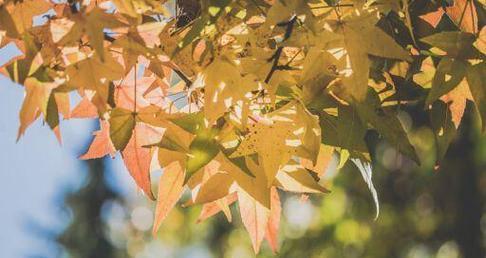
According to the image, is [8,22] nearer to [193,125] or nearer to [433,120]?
[193,125]

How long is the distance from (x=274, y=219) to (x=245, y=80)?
210mm

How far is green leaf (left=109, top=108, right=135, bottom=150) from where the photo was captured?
0.77 metres

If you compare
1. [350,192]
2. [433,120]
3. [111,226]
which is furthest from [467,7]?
[111,226]

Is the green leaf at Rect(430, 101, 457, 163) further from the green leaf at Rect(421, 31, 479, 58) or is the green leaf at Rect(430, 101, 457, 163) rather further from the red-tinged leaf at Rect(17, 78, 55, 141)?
the red-tinged leaf at Rect(17, 78, 55, 141)

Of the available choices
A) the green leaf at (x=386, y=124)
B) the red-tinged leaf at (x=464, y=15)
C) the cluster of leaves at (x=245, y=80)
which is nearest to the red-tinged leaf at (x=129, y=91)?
the cluster of leaves at (x=245, y=80)

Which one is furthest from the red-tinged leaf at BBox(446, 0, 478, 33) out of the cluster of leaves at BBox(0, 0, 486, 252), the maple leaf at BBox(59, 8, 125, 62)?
the maple leaf at BBox(59, 8, 125, 62)

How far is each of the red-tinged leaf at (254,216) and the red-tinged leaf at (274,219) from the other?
3cm

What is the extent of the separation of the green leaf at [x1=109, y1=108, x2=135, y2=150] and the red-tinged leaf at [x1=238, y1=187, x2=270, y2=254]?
0.45ft

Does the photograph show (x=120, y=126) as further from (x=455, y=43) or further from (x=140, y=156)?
(x=455, y=43)

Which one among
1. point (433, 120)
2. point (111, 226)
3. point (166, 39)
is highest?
point (166, 39)

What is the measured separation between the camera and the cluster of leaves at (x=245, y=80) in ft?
2.40

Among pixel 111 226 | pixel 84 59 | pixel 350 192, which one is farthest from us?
pixel 111 226

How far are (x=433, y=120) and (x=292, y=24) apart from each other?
0.21 m

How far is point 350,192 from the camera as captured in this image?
5.41 meters
